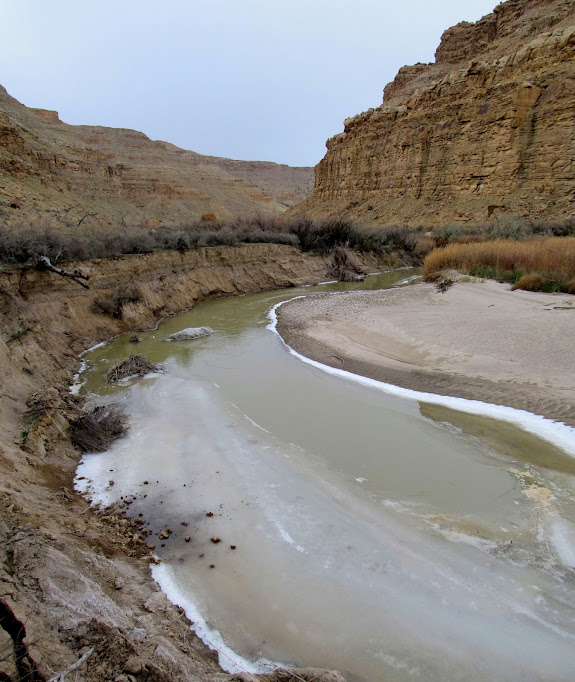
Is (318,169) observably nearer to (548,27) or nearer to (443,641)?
(548,27)

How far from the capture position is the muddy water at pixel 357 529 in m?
2.83

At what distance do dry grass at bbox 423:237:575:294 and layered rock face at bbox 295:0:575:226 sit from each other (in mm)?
12516

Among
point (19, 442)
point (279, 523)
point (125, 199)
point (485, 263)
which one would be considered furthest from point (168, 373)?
point (125, 199)

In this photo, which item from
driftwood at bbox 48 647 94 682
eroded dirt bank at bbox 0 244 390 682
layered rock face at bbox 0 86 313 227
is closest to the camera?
driftwood at bbox 48 647 94 682

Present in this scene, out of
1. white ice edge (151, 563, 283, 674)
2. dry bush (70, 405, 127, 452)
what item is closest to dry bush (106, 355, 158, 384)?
dry bush (70, 405, 127, 452)

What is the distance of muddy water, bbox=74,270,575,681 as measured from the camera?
2826mm

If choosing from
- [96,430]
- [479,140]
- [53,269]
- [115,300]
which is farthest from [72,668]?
[479,140]

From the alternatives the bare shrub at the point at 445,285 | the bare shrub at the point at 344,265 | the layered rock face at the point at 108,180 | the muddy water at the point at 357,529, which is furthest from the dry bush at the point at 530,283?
the layered rock face at the point at 108,180

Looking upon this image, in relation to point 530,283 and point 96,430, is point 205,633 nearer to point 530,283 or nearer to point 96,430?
point 96,430

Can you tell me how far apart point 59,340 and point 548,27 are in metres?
41.9

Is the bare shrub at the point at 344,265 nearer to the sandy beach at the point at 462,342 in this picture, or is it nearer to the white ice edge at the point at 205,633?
the sandy beach at the point at 462,342

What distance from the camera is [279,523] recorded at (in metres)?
4.06

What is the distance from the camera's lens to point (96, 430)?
5.57 metres

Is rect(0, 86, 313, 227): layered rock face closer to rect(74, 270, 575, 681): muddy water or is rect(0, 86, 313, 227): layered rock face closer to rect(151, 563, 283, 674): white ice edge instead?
rect(74, 270, 575, 681): muddy water
